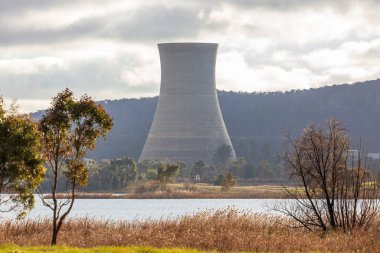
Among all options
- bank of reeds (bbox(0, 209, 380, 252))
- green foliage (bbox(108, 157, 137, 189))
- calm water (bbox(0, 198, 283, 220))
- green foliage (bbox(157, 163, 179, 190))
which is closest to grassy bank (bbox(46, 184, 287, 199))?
green foliage (bbox(157, 163, 179, 190))

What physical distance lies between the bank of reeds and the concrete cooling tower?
80420 millimetres

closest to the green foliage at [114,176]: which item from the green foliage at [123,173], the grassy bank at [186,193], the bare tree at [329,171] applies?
the green foliage at [123,173]

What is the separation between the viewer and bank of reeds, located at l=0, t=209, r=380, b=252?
21672 mm

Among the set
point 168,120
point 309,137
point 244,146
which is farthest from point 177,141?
point 309,137

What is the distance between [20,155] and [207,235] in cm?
572

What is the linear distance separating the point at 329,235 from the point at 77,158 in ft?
23.5

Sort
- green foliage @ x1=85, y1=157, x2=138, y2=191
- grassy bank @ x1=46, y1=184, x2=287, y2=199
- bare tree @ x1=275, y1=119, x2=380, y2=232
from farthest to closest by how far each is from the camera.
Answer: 1. green foliage @ x1=85, y1=157, x2=138, y2=191
2. grassy bank @ x1=46, y1=184, x2=287, y2=199
3. bare tree @ x1=275, y1=119, x2=380, y2=232

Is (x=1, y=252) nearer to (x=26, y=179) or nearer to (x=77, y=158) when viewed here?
(x=26, y=179)

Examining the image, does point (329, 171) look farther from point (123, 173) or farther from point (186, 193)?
point (123, 173)

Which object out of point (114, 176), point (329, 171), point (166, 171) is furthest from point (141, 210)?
point (114, 176)

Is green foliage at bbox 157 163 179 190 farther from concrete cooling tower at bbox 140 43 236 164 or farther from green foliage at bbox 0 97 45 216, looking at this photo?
green foliage at bbox 0 97 45 216

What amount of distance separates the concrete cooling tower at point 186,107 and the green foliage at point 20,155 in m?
87.8

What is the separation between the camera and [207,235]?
76.3 ft

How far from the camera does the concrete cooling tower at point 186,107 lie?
110 metres
